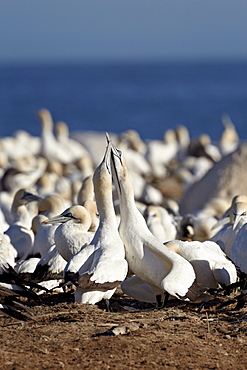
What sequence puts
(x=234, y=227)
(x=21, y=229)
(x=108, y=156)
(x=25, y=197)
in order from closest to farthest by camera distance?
(x=108, y=156) → (x=234, y=227) → (x=21, y=229) → (x=25, y=197)

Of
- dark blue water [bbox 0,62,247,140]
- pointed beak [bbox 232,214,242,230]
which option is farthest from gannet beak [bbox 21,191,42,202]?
dark blue water [bbox 0,62,247,140]

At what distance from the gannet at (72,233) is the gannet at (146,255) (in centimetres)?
80

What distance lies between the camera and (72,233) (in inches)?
282

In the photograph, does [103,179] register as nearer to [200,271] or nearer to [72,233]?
[72,233]

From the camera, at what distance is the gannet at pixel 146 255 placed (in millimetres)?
5684

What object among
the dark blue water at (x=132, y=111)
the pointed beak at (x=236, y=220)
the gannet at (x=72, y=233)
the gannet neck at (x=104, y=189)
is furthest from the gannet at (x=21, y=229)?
the dark blue water at (x=132, y=111)

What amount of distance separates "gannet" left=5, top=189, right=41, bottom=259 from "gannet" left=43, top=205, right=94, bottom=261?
60.2 inches

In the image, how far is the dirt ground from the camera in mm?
4617

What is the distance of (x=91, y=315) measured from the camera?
553 cm

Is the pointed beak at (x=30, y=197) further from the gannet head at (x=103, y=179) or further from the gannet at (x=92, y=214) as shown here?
the gannet head at (x=103, y=179)

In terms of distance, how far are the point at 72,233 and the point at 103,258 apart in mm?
1375

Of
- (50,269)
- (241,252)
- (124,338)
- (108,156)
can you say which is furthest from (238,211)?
(124,338)

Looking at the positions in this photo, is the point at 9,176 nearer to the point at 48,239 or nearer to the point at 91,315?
the point at 48,239

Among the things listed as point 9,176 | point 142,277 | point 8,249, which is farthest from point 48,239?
point 9,176
